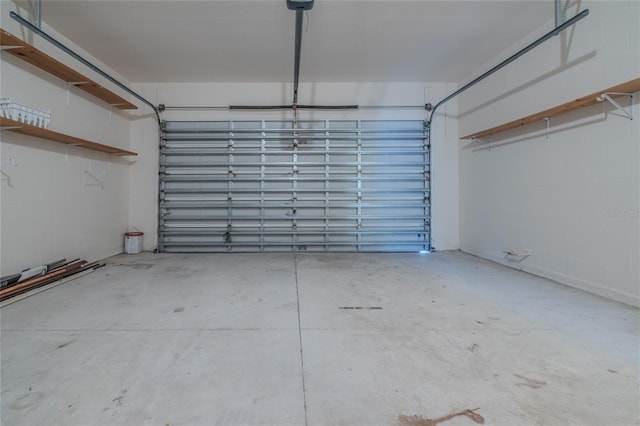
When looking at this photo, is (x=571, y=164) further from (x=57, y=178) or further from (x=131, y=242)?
(x=131, y=242)

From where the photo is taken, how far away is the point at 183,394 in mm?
1329

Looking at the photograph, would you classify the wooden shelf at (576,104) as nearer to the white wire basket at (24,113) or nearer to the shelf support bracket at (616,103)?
the shelf support bracket at (616,103)

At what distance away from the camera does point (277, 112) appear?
498cm

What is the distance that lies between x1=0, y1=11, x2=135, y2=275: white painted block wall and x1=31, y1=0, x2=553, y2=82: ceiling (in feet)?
2.31

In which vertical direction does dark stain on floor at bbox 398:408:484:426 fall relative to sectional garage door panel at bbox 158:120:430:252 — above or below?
below

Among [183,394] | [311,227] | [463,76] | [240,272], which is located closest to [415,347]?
[183,394]

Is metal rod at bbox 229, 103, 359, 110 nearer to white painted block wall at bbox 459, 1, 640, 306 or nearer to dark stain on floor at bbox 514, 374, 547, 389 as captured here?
white painted block wall at bbox 459, 1, 640, 306

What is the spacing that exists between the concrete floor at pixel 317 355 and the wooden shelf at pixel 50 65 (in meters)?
2.48

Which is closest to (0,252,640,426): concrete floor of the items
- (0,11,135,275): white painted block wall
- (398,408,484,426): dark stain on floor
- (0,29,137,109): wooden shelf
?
(398,408,484,426): dark stain on floor

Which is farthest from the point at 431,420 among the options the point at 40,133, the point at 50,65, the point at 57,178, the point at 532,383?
the point at 50,65

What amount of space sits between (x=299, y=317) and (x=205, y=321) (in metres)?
0.75

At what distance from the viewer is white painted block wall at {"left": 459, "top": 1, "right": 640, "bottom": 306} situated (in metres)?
2.50

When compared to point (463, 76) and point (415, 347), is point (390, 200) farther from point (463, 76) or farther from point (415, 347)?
point (415, 347)

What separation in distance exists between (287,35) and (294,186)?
2364 mm
